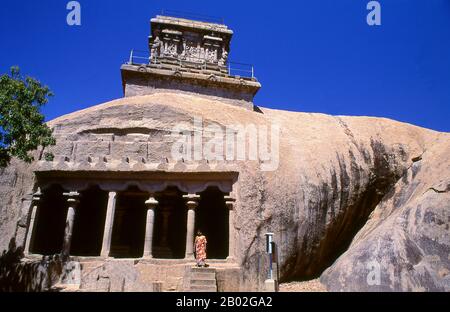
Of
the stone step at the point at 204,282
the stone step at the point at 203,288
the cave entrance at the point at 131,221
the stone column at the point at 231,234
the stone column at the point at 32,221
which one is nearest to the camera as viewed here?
the stone step at the point at 203,288

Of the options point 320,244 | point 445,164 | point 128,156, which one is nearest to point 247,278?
point 320,244

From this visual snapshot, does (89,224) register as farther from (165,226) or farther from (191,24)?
(191,24)

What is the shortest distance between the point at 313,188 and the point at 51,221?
13.6 m

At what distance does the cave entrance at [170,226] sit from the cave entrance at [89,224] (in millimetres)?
3184

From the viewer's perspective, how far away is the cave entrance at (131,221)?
18766mm

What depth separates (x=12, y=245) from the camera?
14.0 metres

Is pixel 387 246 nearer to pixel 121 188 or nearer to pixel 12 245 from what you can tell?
pixel 121 188

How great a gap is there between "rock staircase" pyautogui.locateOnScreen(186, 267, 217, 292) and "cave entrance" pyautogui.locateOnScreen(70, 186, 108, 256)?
880 centimetres

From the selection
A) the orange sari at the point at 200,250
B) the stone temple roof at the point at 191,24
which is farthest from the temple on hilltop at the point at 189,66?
the orange sari at the point at 200,250

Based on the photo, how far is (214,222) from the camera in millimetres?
20141

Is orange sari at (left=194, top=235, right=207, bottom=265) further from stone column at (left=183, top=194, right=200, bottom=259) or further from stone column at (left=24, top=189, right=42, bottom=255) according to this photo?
stone column at (left=24, top=189, right=42, bottom=255)

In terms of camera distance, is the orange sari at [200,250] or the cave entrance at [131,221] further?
the cave entrance at [131,221]

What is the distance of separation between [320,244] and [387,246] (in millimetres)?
3307

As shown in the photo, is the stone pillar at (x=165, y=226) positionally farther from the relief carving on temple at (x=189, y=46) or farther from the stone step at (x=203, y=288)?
the relief carving on temple at (x=189, y=46)
